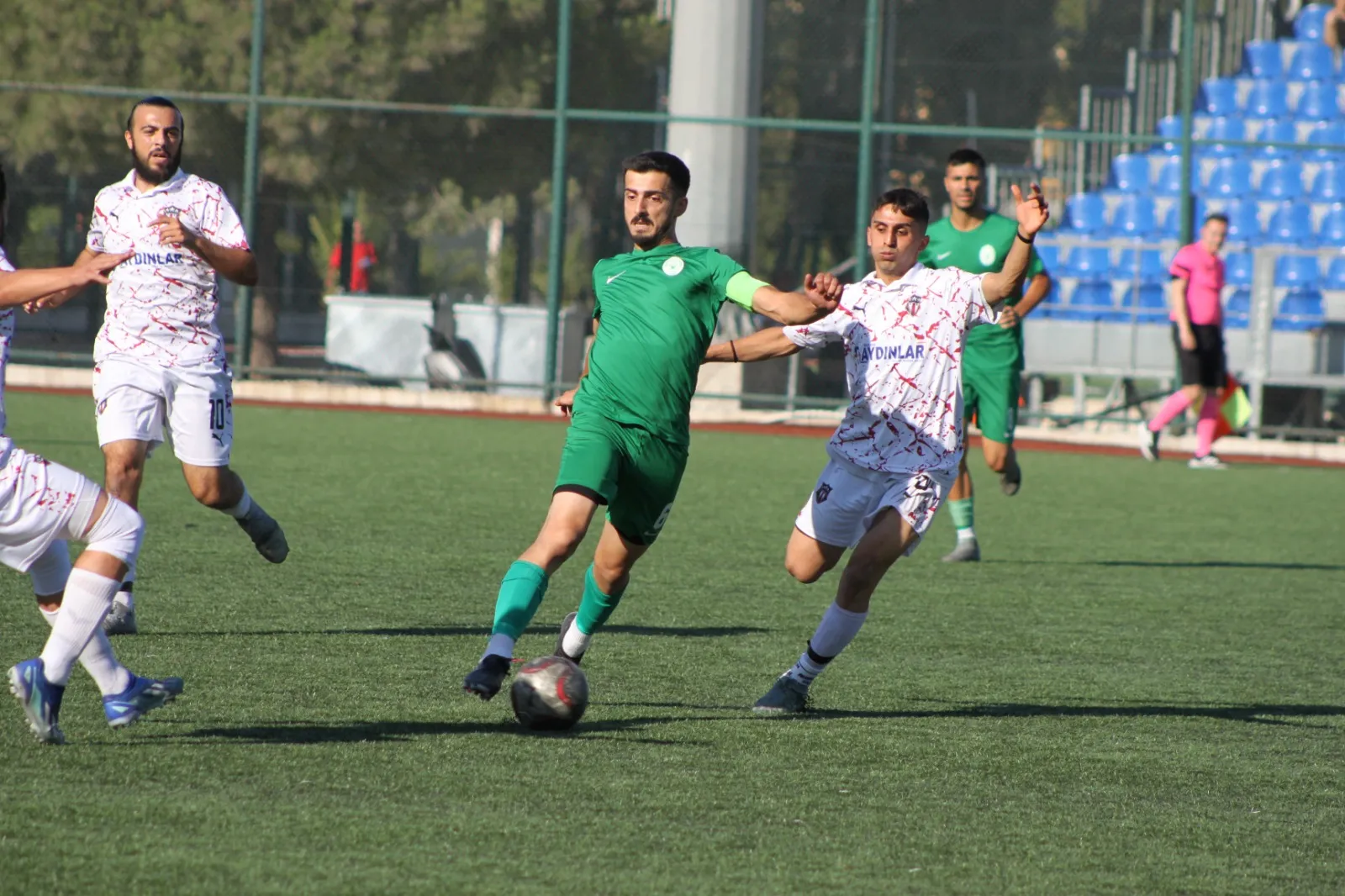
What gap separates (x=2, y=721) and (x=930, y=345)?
3.11 meters

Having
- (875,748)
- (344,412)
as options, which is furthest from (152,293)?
(344,412)

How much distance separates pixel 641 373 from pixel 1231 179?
1859 cm

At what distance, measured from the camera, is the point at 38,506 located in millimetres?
4625

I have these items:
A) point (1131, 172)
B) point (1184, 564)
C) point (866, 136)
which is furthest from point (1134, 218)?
point (1184, 564)

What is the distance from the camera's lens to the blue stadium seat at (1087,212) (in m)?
22.7

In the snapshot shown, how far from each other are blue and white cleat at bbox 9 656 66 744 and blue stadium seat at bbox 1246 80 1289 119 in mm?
21992

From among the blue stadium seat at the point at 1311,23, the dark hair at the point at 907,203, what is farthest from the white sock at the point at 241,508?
the blue stadium seat at the point at 1311,23

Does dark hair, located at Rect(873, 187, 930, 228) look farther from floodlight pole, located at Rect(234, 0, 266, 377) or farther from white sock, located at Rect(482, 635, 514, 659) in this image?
floodlight pole, located at Rect(234, 0, 266, 377)

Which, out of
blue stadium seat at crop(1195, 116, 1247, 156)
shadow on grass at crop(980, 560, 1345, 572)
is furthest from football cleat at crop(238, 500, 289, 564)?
blue stadium seat at crop(1195, 116, 1247, 156)

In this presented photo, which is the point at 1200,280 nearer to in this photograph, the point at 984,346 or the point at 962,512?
the point at 984,346

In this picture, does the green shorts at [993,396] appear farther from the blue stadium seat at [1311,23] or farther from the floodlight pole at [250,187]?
the blue stadium seat at [1311,23]

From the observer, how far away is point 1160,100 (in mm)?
20484

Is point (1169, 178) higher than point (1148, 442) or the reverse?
higher

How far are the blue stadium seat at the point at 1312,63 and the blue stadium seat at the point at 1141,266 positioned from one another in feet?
16.2
